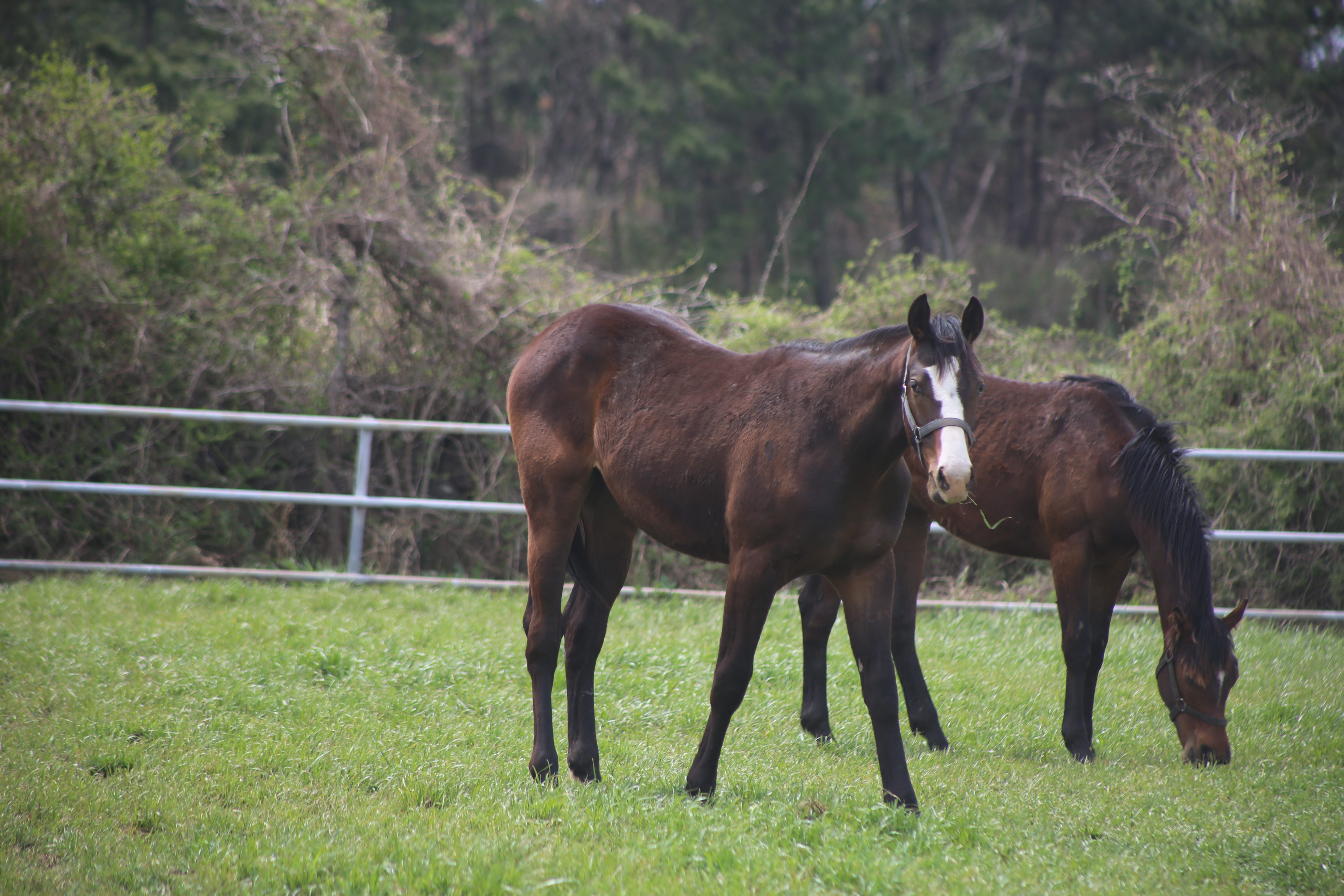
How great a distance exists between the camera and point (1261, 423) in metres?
8.51

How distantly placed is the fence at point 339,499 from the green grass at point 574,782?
0.79m

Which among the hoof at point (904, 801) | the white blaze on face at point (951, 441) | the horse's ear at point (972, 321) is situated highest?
the horse's ear at point (972, 321)

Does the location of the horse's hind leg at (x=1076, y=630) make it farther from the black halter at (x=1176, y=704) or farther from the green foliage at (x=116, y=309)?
the green foliage at (x=116, y=309)

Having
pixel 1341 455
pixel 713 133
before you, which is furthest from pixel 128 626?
pixel 713 133

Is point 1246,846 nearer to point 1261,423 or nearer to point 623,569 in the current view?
point 623,569

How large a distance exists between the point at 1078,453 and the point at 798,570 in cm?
248

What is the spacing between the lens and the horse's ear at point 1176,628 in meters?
4.81

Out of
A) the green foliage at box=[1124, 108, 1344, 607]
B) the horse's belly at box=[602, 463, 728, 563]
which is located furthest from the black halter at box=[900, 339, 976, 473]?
the green foliage at box=[1124, 108, 1344, 607]

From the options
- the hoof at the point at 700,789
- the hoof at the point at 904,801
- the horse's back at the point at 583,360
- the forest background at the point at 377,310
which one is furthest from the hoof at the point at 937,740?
the forest background at the point at 377,310

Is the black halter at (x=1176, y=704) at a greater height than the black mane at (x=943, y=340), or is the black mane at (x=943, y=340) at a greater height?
the black mane at (x=943, y=340)

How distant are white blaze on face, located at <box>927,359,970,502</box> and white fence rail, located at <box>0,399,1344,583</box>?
4592mm

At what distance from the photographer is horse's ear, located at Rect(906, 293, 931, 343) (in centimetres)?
323

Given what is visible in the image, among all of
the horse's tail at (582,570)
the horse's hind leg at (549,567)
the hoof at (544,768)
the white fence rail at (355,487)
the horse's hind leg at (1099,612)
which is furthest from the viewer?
the white fence rail at (355,487)

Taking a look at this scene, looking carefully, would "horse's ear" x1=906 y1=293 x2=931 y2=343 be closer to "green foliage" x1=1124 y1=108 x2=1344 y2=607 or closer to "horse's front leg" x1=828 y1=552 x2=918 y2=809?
"horse's front leg" x1=828 y1=552 x2=918 y2=809
